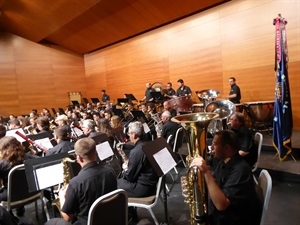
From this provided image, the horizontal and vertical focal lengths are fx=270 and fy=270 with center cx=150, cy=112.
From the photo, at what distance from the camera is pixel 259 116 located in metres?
6.73

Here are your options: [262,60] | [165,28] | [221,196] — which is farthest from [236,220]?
[165,28]

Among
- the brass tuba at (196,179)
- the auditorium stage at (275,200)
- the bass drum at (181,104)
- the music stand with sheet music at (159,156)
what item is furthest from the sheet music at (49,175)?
the bass drum at (181,104)

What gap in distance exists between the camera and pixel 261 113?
6695mm

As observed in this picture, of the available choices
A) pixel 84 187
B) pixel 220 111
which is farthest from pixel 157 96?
pixel 84 187

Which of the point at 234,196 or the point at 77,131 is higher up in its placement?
the point at 77,131

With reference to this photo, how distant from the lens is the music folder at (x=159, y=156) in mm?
2744

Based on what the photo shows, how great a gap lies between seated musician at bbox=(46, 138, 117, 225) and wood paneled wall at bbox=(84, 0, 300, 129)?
6.35 metres

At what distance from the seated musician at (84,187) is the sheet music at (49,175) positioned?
0.42 meters

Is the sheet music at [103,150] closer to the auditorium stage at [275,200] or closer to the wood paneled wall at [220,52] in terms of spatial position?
the auditorium stage at [275,200]

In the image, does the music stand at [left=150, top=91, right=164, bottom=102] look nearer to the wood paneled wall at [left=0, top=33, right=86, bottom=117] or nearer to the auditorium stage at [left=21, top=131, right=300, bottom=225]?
the auditorium stage at [left=21, top=131, right=300, bottom=225]

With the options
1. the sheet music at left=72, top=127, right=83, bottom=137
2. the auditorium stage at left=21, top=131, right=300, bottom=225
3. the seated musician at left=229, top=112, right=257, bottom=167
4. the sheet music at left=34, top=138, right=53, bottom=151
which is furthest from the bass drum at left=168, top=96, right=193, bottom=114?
the sheet music at left=34, top=138, right=53, bottom=151

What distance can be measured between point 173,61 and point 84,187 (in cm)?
898

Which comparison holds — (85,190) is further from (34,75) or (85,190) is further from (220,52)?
(34,75)

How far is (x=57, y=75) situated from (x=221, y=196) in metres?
15.2
